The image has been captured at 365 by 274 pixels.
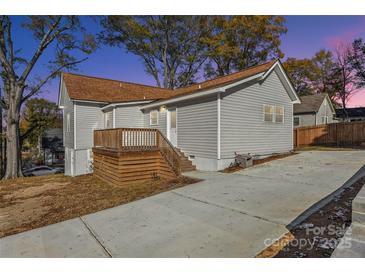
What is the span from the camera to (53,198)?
7375 millimetres

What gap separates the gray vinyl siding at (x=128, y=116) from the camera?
44.9ft

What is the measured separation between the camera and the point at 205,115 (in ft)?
32.0

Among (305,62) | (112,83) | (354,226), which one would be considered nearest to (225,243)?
(354,226)

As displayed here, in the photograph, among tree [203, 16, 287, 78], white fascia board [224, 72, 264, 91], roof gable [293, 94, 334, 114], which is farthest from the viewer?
tree [203, 16, 287, 78]

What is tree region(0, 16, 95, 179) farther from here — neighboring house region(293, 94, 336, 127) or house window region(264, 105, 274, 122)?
neighboring house region(293, 94, 336, 127)

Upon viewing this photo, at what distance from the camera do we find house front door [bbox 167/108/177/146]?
1173cm

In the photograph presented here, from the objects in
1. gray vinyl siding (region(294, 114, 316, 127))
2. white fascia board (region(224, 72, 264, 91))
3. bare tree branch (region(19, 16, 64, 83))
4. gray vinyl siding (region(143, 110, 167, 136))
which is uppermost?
bare tree branch (region(19, 16, 64, 83))

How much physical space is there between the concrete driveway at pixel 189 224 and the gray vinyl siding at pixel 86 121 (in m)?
10.3

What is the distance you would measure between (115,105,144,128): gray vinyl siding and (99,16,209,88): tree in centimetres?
1481

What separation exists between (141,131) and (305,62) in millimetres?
28737

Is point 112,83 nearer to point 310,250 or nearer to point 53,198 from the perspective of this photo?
point 53,198

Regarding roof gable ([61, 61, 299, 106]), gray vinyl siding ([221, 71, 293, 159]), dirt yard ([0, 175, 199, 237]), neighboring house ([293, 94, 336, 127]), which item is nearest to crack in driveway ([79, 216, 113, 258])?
dirt yard ([0, 175, 199, 237])

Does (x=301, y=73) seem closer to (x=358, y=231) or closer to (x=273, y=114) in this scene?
(x=273, y=114)
